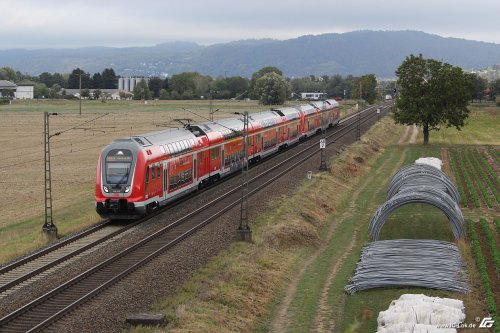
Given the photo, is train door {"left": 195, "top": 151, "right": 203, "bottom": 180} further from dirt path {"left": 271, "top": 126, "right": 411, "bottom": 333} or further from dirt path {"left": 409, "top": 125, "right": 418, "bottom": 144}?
dirt path {"left": 409, "top": 125, "right": 418, "bottom": 144}

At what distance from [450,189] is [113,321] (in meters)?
25.3

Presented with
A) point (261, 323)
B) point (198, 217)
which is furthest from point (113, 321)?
point (198, 217)

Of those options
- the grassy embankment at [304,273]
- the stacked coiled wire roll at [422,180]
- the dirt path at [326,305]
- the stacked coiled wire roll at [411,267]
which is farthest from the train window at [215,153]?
the stacked coiled wire roll at [411,267]

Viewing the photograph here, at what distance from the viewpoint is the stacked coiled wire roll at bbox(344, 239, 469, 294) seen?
26375mm

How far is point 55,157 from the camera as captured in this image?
7719 cm

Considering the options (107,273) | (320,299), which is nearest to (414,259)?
(320,299)

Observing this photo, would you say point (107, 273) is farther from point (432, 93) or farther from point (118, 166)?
point (432, 93)

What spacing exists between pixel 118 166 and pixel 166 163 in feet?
13.1

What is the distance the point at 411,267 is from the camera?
27.9 meters

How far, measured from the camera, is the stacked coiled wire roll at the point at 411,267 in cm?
2638

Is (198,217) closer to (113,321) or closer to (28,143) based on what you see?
(113,321)

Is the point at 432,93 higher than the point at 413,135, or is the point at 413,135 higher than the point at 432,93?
the point at 432,93

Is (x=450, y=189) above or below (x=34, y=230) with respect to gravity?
above

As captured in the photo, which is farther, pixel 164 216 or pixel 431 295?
pixel 164 216
